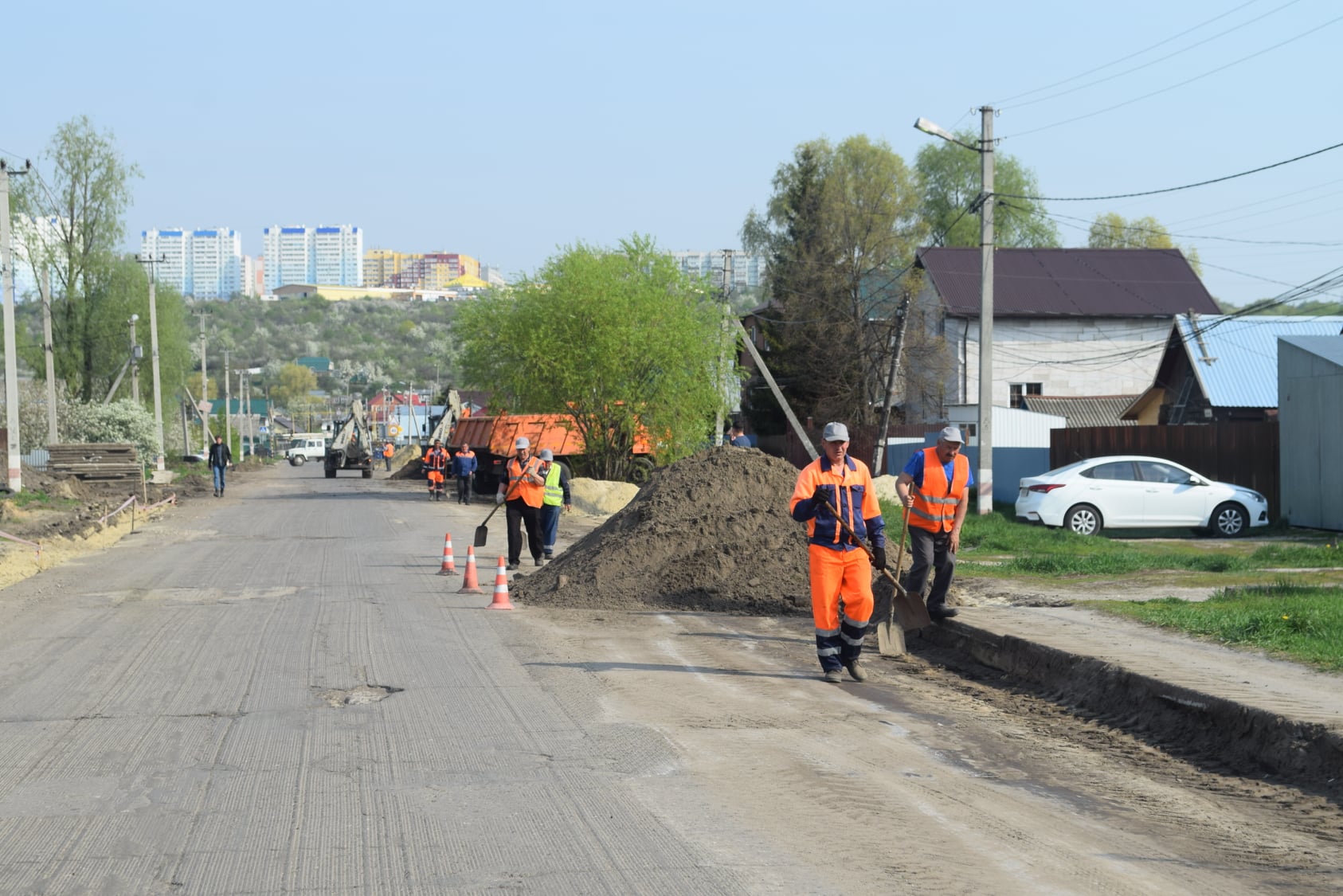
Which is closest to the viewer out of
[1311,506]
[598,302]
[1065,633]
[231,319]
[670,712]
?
[670,712]

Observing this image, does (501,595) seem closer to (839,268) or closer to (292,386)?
(839,268)

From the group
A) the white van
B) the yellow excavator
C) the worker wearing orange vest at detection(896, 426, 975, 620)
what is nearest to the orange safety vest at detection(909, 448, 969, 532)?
the worker wearing orange vest at detection(896, 426, 975, 620)

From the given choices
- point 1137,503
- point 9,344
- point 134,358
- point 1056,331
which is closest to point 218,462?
point 9,344

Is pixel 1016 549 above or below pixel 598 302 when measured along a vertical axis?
below

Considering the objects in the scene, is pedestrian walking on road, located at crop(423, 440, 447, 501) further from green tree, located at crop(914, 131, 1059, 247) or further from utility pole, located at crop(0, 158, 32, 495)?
green tree, located at crop(914, 131, 1059, 247)

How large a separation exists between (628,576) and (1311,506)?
13420 millimetres

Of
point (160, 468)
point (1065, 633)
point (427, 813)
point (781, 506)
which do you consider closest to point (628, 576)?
point (781, 506)

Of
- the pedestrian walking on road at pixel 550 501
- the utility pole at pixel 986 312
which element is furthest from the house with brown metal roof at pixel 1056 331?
the pedestrian walking on road at pixel 550 501

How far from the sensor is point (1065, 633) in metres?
10.8

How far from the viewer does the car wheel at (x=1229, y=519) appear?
22.1m

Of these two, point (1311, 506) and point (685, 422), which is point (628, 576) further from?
point (685, 422)

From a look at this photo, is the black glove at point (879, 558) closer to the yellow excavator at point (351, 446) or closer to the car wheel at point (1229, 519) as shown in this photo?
the car wheel at point (1229, 519)

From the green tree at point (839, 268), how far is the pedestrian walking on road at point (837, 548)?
42.5 m

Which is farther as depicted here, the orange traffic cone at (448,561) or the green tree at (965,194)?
the green tree at (965,194)
